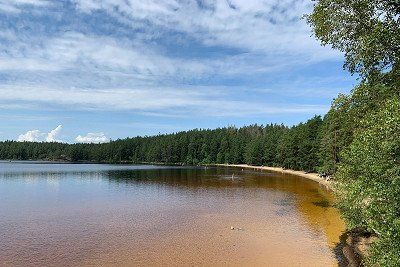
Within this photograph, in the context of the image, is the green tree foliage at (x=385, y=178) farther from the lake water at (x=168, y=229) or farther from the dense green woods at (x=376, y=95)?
the lake water at (x=168, y=229)

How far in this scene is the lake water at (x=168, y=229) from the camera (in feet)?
96.3

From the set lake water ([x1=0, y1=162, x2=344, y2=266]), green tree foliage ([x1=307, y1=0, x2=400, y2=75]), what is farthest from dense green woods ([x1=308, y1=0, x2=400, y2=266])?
lake water ([x1=0, y1=162, x2=344, y2=266])

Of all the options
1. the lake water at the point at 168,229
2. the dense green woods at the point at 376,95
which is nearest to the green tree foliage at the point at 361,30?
the dense green woods at the point at 376,95

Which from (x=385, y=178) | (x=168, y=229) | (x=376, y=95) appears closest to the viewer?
(x=385, y=178)

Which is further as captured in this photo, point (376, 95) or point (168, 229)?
point (168, 229)

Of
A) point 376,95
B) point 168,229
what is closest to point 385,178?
point 376,95

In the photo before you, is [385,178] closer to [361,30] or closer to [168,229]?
[361,30]

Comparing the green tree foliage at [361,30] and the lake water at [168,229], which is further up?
the green tree foliage at [361,30]

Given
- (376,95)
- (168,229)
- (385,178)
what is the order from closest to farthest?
1. (385,178)
2. (376,95)
3. (168,229)

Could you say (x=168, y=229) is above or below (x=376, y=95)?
below

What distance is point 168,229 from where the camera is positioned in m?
39.4

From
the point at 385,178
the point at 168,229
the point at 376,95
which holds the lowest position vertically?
the point at 168,229

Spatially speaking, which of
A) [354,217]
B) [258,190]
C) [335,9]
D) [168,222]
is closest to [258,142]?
[258,190]

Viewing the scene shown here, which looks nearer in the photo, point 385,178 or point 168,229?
point 385,178
